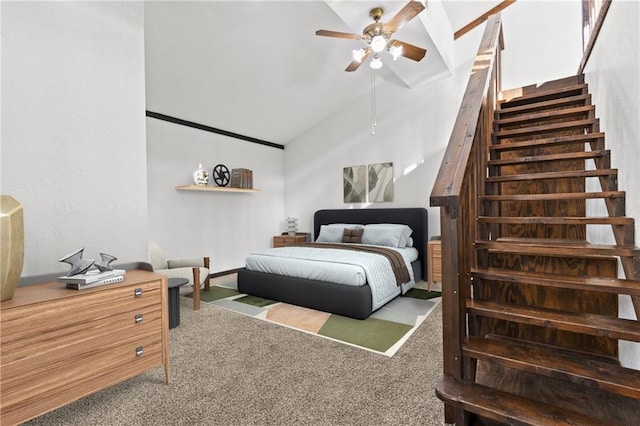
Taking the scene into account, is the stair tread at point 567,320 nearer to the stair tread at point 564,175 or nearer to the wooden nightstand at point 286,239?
the stair tread at point 564,175

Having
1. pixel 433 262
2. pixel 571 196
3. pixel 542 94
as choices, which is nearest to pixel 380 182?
pixel 433 262

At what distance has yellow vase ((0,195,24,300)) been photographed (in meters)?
1.36

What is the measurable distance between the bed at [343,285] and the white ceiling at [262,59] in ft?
7.32

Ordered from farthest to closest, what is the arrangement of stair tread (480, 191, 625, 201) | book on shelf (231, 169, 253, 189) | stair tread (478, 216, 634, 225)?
1. book on shelf (231, 169, 253, 189)
2. stair tread (480, 191, 625, 201)
3. stair tread (478, 216, 634, 225)

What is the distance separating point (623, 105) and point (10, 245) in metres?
3.41

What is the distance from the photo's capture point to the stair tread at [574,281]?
4.61 ft

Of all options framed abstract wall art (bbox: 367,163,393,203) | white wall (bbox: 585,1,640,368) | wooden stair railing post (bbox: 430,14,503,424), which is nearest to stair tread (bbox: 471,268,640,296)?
wooden stair railing post (bbox: 430,14,503,424)

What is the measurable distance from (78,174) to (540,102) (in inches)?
164

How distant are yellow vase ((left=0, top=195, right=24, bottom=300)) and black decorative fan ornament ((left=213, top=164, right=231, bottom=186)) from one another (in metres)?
3.73

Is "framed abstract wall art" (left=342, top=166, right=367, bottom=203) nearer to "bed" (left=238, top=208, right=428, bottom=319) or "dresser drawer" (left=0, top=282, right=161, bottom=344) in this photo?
"bed" (left=238, top=208, right=428, bottom=319)

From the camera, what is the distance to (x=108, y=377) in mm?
1657

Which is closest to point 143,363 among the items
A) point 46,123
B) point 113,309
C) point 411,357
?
point 113,309

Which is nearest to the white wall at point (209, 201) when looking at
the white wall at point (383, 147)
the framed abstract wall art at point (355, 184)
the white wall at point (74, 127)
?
the white wall at point (383, 147)

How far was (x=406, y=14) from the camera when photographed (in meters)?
2.56
